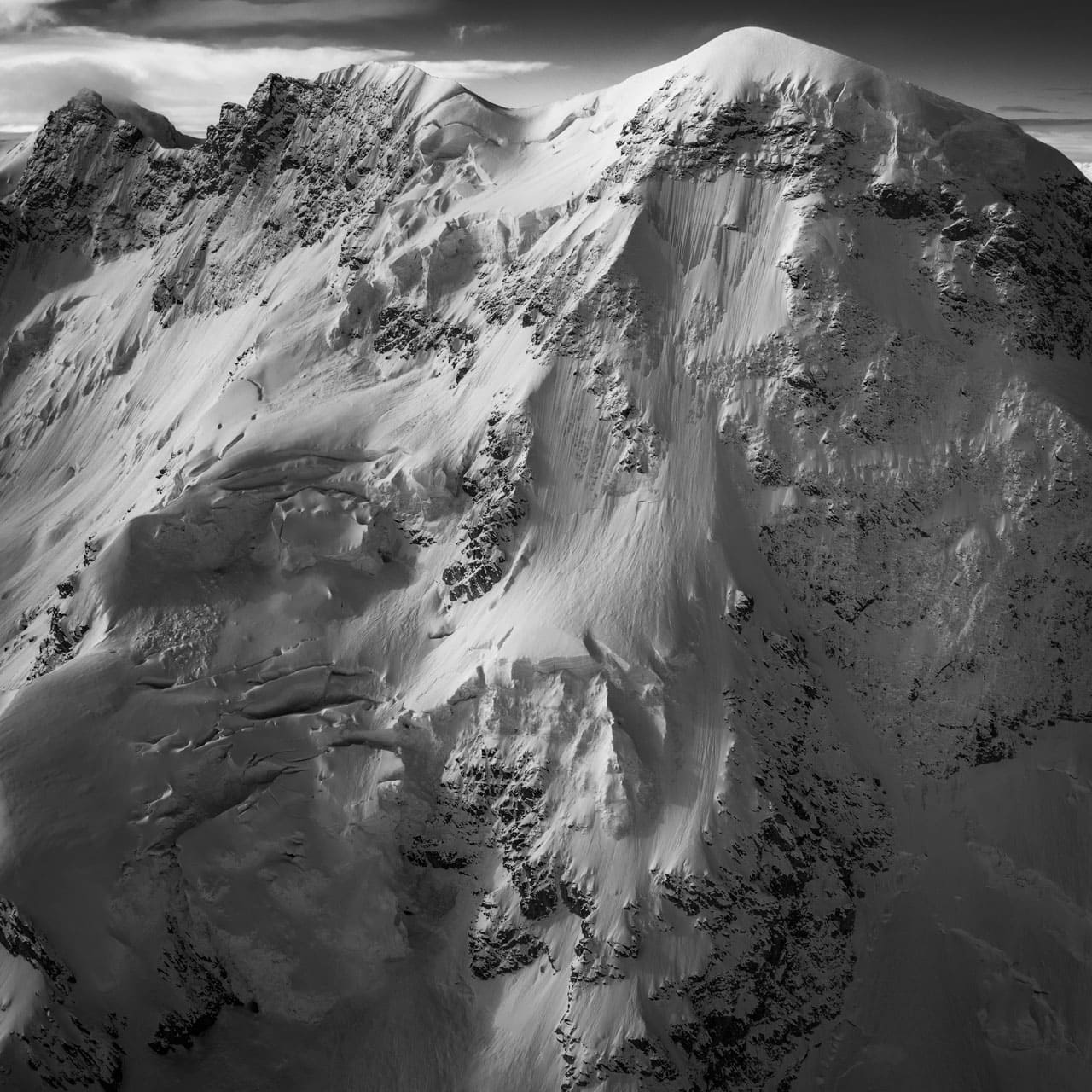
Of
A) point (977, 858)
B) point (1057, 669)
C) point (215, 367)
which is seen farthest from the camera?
point (215, 367)

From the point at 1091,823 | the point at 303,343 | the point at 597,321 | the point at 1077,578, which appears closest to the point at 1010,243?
the point at 1077,578

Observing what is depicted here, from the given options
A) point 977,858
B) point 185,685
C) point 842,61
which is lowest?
point 977,858

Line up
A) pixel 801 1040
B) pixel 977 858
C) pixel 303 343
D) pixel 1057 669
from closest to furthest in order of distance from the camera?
1. pixel 801 1040
2. pixel 977 858
3. pixel 1057 669
4. pixel 303 343

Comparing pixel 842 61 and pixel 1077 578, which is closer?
pixel 1077 578

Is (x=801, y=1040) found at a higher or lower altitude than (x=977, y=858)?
lower

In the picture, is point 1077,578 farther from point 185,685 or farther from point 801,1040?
point 185,685

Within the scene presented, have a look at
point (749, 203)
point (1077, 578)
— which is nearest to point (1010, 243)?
point (749, 203)
